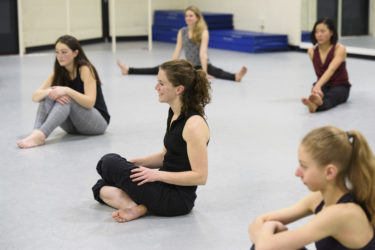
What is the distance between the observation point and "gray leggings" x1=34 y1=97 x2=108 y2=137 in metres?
4.69

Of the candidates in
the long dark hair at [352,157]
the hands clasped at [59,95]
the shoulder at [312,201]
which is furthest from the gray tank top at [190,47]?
the long dark hair at [352,157]

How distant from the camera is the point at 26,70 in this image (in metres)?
8.73

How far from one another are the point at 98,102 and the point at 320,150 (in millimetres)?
3234

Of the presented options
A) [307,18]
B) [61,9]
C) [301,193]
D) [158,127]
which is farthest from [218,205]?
[61,9]

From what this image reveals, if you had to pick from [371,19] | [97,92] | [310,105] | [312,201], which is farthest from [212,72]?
[312,201]

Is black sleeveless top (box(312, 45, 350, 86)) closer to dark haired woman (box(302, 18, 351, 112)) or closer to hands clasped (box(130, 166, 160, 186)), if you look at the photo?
dark haired woman (box(302, 18, 351, 112))

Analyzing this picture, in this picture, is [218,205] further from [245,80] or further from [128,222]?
[245,80]

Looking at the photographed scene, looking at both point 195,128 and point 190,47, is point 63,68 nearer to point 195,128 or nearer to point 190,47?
point 195,128

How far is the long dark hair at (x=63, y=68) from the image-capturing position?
459 cm

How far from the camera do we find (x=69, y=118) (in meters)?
4.94

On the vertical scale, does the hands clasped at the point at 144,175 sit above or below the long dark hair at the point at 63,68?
below

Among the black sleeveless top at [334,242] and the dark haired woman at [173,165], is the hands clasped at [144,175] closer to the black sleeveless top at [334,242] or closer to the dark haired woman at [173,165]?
the dark haired woman at [173,165]

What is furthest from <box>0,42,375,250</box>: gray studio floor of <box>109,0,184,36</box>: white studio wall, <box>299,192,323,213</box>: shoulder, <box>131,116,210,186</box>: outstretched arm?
<box>109,0,184,36</box>: white studio wall

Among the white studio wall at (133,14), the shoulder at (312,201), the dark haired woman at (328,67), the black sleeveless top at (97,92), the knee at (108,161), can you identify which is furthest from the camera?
the white studio wall at (133,14)
